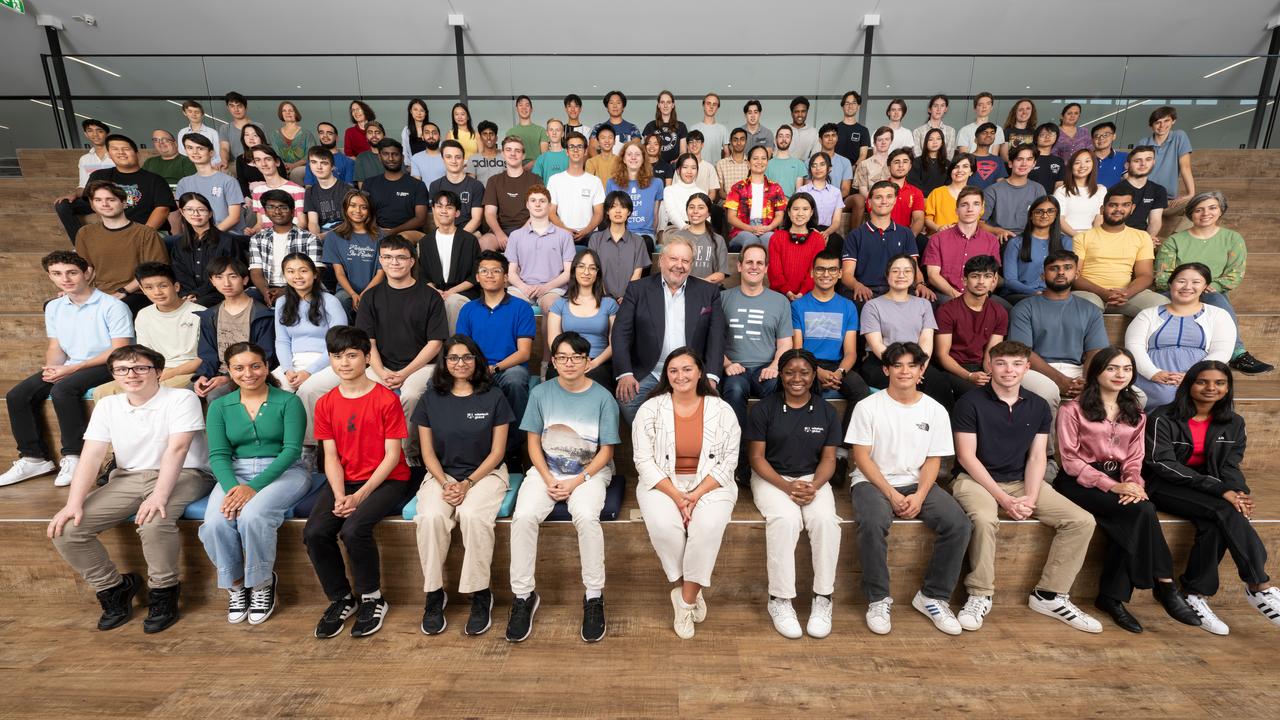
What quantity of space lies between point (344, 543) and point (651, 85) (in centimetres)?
676

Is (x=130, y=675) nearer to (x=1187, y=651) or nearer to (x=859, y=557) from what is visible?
(x=859, y=557)

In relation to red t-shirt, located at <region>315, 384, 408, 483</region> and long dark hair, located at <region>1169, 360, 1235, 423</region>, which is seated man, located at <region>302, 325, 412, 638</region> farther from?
long dark hair, located at <region>1169, 360, 1235, 423</region>

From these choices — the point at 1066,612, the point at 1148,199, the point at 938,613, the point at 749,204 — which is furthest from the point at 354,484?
the point at 1148,199

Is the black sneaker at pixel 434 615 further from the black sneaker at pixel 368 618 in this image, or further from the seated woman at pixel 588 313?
the seated woman at pixel 588 313

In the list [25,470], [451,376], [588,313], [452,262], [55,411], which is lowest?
[25,470]

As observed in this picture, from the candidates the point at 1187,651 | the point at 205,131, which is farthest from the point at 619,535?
the point at 205,131

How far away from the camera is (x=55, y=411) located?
3025mm

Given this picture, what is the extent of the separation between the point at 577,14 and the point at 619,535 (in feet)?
23.1

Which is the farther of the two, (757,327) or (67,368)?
(757,327)

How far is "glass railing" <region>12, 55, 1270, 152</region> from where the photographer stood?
259 inches

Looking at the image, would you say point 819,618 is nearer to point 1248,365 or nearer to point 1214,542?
point 1214,542

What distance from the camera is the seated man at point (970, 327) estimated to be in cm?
327

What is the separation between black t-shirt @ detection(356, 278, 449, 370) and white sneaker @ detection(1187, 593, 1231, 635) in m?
3.92

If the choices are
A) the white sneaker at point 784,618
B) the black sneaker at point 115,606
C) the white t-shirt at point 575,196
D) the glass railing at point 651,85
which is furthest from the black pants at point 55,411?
the glass railing at point 651,85
